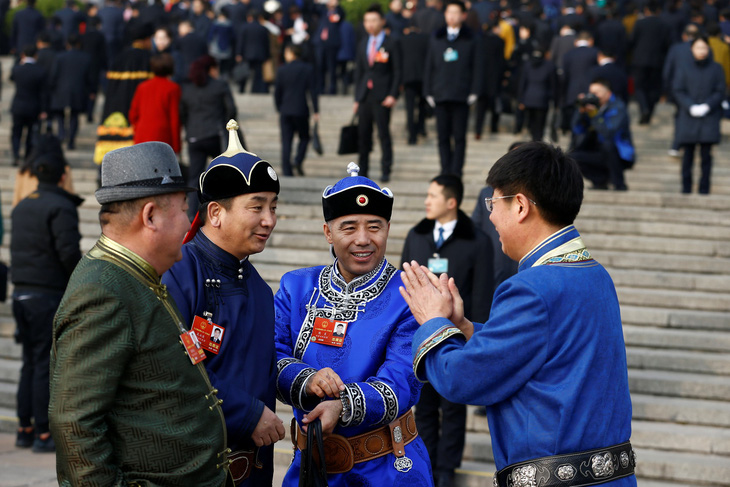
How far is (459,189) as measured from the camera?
266 inches

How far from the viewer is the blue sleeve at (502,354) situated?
2889 millimetres

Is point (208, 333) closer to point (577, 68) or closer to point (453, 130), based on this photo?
point (453, 130)

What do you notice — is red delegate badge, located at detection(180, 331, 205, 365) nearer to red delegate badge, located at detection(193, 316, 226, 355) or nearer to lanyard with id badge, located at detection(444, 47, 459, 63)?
red delegate badge, located at detection(193, 316, 226, 355)

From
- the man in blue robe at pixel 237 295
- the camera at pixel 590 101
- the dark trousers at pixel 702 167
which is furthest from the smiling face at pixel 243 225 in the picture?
the dark trousers at pixel 702 167

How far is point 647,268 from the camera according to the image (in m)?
9.52

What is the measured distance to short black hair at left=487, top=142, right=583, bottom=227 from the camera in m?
3.02

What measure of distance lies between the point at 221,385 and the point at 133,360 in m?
0.50

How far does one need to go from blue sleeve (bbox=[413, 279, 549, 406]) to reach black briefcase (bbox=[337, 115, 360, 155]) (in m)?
8.77

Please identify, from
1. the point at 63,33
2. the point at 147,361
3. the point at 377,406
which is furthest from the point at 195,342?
the point at 63,33

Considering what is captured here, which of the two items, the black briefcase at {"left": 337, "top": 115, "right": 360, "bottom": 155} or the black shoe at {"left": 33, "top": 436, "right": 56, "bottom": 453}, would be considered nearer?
the black shoe at {"left": 33, "top": 436, "right": 56, "bottom": 453}

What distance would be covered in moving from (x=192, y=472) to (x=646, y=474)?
4782 mm

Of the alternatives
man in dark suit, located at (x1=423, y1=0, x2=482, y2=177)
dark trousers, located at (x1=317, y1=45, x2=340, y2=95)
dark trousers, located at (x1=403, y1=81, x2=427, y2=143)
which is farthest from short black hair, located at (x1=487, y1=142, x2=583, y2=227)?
dark trousers, located at (x1=317, y1=45, x2=340, y2=95)

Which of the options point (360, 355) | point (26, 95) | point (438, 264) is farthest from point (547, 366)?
point (26, 95)

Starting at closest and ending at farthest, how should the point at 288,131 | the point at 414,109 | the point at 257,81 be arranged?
the point at 288,131 → the point at 414,109 → the point at 257,81
